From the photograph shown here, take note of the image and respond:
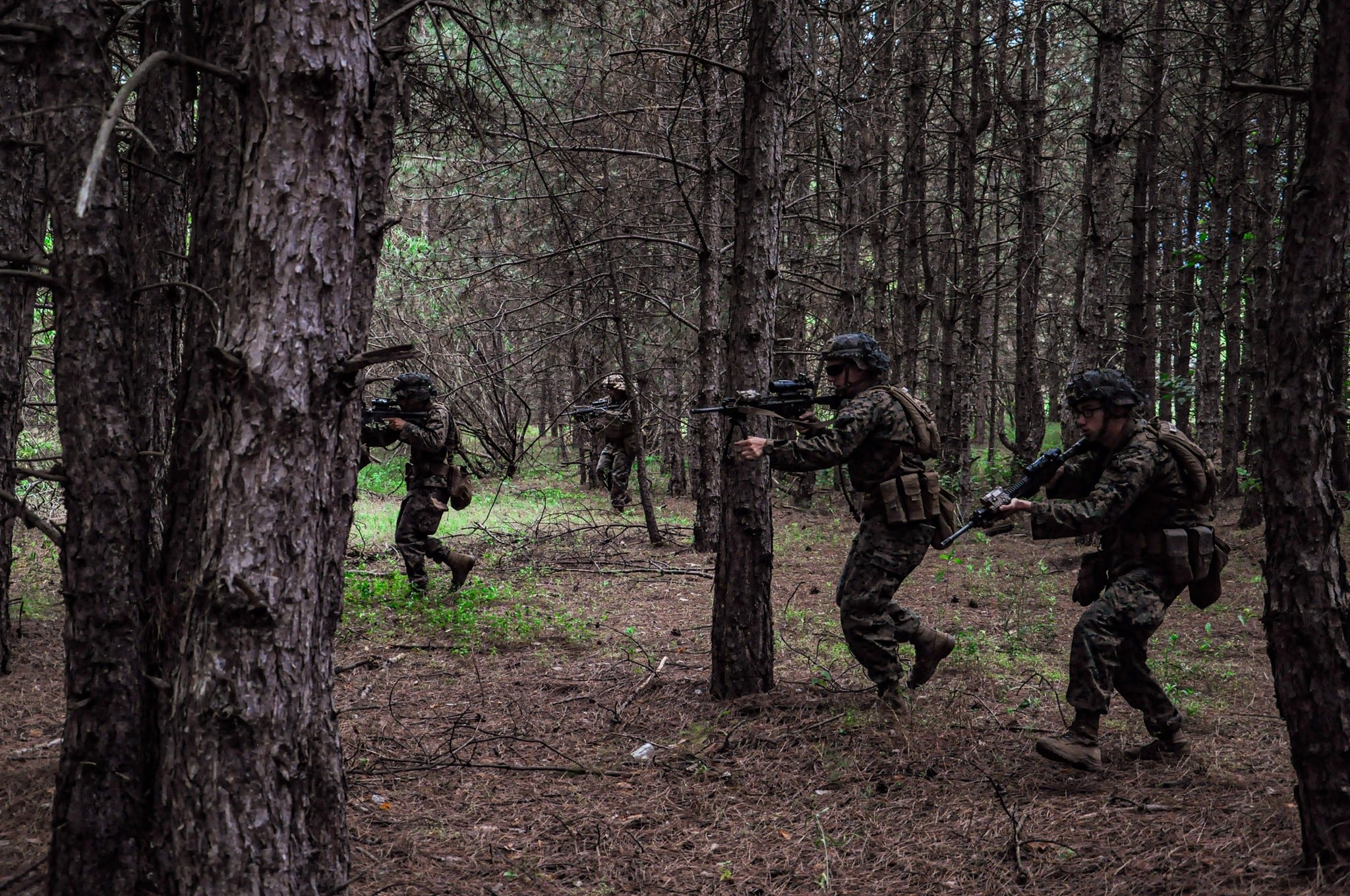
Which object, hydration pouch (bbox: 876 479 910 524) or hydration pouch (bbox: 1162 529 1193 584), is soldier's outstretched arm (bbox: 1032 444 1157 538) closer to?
hydration pouch (bbox: 1162 529 1193 584)

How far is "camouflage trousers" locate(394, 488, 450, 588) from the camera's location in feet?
29.8

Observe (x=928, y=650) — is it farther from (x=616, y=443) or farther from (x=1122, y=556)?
(x=616, y=443)

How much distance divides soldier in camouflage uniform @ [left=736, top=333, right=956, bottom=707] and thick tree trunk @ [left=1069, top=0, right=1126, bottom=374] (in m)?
5.17

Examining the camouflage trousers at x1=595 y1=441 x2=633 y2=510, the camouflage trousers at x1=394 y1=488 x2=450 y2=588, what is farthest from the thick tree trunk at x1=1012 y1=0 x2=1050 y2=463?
the camouflage trousers at x1=394 y1=488 x2=450 y2=588

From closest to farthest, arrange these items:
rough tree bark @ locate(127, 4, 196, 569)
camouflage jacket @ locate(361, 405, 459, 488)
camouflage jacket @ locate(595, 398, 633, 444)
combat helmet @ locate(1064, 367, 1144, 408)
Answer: rough tree bark @ locate(127, 4, 196, 569), combat helmet @ locate(1064, 367, 1144, 408), camouflage jacket @ locate(361, 405, 459, 488), camouflage jacket @ locate(595, 398, 633, 444)

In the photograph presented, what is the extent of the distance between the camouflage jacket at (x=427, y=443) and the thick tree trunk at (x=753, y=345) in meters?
4.29

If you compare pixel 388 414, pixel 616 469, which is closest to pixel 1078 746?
pixel 388 414

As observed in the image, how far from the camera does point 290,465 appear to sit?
282 cm

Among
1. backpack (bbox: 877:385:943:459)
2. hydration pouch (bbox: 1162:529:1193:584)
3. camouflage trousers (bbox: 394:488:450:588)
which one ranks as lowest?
camouflage trousers (bbox: 394:488:450:588)

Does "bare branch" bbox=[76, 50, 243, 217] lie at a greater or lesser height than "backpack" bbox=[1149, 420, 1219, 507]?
greater

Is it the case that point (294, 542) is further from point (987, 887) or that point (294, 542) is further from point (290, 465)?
point (987, 887)

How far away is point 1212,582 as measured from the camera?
498cm

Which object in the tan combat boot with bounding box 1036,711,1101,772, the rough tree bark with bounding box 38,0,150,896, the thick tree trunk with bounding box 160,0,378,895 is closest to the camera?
the thick tree trunk with bounding box 160,0,378,895

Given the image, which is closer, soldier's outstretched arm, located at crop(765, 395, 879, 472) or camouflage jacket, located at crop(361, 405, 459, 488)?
soldier's outstretched arm, located at crop(765, 395, 879, 472)
